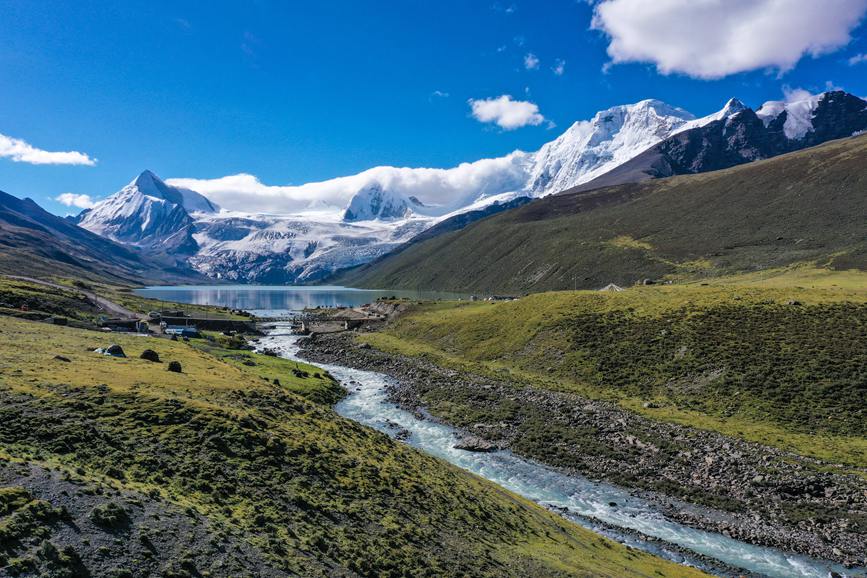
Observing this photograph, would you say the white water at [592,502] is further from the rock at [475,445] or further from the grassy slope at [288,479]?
the grassy slope at [288,479]

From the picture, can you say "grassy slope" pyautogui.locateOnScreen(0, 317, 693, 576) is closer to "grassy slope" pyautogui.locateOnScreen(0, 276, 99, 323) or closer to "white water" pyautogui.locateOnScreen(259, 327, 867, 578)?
"white water" pyautogui.locateOnScreen(259, 327, 867, 578)

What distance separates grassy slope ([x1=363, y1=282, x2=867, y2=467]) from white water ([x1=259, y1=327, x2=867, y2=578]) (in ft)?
49.3

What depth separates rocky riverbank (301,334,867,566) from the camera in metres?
34.3

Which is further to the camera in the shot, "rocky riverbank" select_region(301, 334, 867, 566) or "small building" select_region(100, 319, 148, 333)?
"small building" select_region(100, 319, 148, 333)

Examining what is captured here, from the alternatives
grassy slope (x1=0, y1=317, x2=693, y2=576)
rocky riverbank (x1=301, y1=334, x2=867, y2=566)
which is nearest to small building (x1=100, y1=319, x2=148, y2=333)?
rocky riverbank (x1=301, y1=334, x2=867, y2=566)

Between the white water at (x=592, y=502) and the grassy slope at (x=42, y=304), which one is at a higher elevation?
the grassy slope at (x=42, y=304)

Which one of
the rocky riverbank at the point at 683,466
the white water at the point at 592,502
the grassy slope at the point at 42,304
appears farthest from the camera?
the grassy slope at the point at 42,304

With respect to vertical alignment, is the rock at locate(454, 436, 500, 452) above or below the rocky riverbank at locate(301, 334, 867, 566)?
below

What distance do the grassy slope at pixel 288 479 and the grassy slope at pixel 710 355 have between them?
29.0 m

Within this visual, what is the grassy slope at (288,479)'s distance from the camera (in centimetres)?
2197

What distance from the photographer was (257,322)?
177000mm

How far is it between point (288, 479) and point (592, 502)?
2510cm

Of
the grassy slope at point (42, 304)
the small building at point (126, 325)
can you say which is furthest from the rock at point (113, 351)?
the small building at point (126, 325)

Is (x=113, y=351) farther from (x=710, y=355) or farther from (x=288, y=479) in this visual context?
(x=710, y=355)
